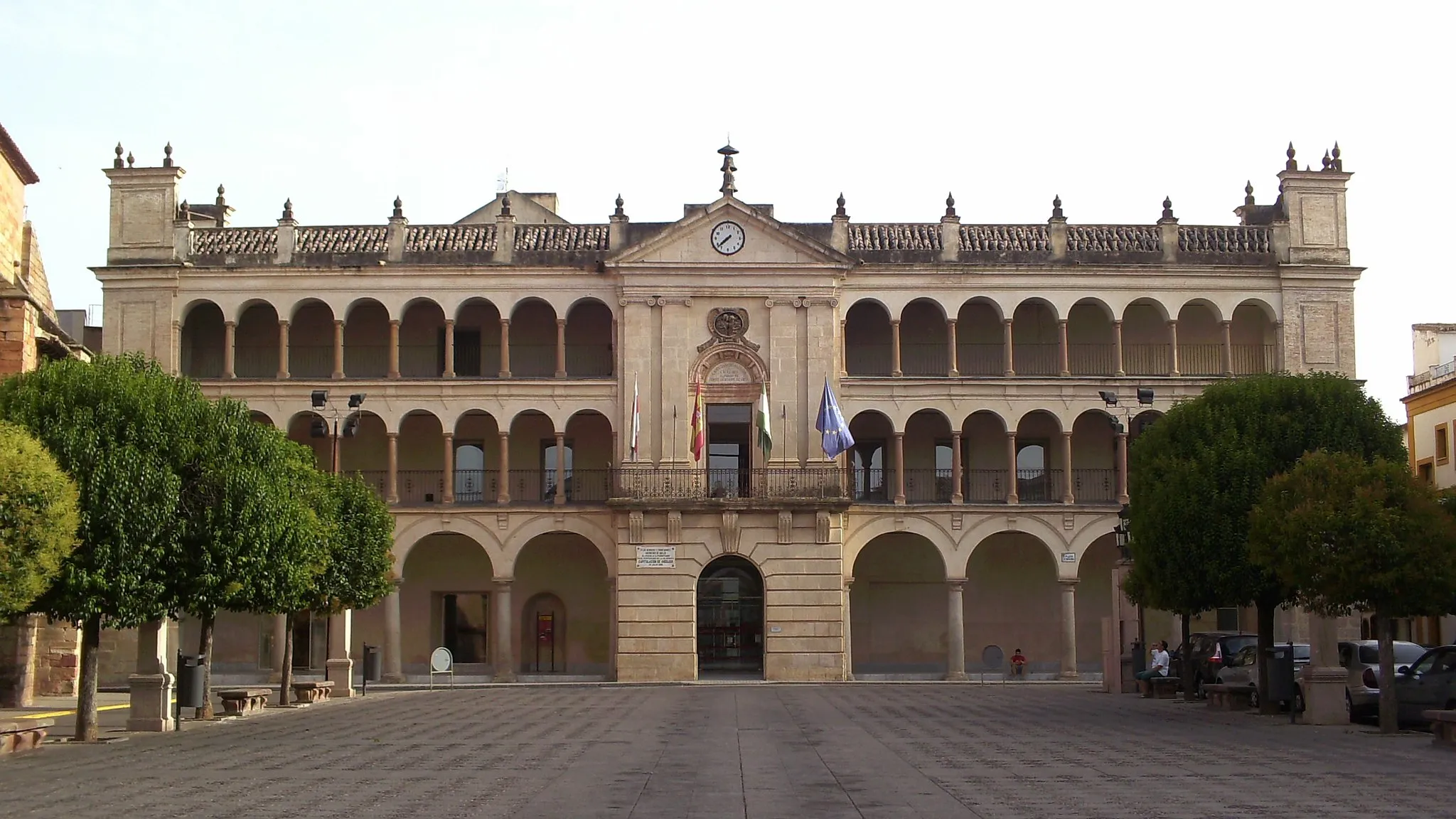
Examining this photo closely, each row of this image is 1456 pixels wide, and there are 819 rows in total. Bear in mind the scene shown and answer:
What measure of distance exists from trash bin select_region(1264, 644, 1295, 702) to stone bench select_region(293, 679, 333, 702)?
20.1 meters

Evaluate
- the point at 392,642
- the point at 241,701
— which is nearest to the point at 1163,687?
the point at 241,701

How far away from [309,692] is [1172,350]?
2673 cm

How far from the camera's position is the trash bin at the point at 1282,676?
96.4 ft

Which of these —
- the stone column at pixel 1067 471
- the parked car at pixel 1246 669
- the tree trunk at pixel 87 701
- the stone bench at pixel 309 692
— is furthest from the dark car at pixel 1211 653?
the tree trunk at pixel 87 701

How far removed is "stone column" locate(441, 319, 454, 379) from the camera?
50.5 meters

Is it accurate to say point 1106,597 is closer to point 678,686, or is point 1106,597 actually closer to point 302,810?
point 678,686

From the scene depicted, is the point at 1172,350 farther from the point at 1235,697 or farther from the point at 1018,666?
the point at 1235,697

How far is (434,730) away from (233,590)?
4.38 metres

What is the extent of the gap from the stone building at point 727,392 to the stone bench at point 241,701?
14910 mm

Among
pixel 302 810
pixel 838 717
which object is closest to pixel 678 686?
pixel 838 717

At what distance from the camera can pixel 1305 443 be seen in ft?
105

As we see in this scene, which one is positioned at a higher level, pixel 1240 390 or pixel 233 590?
pixel 1240 390

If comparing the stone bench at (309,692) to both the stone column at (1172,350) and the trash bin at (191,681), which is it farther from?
the stone column at (1172,350)

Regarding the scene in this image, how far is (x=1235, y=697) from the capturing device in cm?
3244
